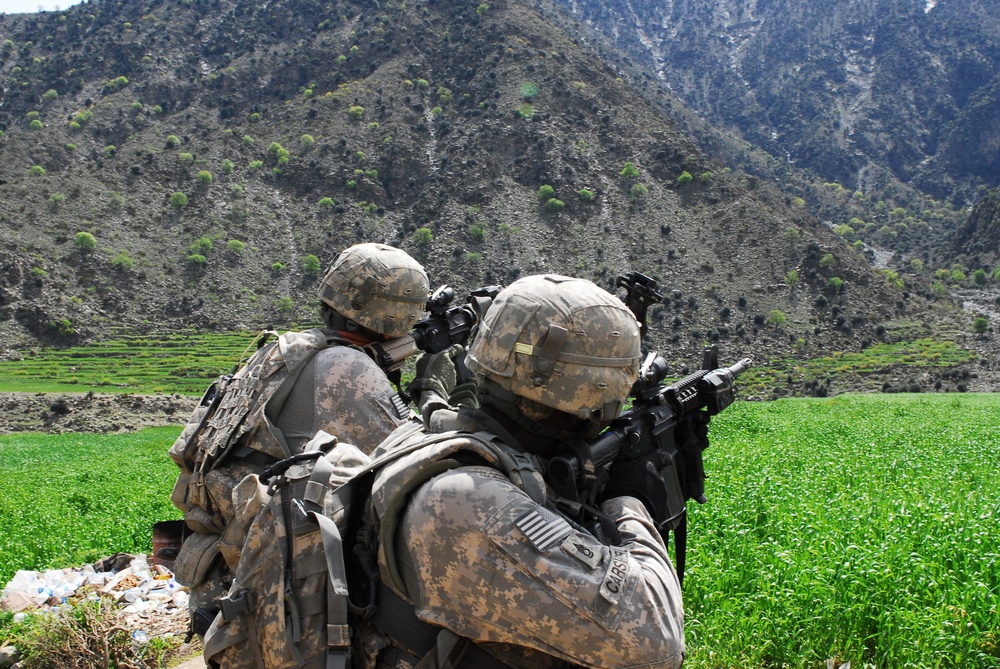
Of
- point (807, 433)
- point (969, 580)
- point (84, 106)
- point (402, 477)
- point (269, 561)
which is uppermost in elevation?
point (84, 106)

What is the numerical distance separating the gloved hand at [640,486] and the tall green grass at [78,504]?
755cm

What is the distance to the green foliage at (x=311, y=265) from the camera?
71875 millimetres

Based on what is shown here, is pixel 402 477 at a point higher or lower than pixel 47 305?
higher

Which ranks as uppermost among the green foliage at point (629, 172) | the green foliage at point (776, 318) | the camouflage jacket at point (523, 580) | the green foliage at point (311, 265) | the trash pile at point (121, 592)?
the camouflage jacket at point (523, 580)

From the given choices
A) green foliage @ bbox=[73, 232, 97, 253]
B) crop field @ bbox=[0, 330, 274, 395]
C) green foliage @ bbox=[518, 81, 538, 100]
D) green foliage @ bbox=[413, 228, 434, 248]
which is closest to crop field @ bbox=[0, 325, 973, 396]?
crop field @ bbox=[0, 330, 274, 395]

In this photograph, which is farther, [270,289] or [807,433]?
[270,289]

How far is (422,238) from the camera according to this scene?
7356 centimetres

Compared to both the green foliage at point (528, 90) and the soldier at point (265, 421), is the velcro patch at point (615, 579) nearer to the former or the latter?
the soldier at point (265, 421)

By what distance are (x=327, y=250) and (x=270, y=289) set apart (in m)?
7.14

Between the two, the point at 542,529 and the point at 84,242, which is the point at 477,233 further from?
the point at 542,529

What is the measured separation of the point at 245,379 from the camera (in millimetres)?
4566

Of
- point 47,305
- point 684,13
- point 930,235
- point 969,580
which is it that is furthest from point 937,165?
point 969,580

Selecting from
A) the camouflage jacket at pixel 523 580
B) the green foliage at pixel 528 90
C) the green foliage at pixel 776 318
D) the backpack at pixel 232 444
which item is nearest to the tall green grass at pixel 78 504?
the backpack at pixel 232 444

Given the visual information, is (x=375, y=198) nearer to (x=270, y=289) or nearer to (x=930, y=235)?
(x=270, y=289)
